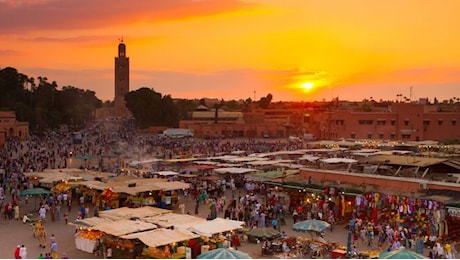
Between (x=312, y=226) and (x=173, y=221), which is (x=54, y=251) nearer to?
(x=173, y=221)

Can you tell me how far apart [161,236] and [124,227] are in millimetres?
1442

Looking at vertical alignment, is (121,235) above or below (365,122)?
below

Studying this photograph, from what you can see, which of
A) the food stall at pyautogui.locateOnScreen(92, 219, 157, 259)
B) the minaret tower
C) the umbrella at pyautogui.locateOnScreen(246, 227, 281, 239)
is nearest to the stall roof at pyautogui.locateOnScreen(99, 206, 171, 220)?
the food stall at pyautogui.locateOnScreen(92, 219, 157, 259)

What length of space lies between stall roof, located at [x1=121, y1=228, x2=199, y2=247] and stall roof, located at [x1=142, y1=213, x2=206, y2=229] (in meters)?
0.67

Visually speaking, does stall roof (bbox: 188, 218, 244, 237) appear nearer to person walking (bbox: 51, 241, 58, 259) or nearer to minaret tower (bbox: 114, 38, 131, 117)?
person walking (bbox: 51, 241, 58, 259)

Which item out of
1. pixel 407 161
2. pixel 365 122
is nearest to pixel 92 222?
pixel 407 161

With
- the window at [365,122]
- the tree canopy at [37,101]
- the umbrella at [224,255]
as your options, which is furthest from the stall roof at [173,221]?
the tree canopy at [37,101]

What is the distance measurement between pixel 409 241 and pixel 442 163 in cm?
658

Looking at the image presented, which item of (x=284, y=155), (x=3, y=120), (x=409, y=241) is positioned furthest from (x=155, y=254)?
(x=3, y=120)

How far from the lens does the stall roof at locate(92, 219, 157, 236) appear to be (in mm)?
15609

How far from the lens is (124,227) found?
52.2 feet

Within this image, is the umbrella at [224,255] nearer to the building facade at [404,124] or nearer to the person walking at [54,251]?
the person walking at [54,251]

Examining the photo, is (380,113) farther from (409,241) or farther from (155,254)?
(155,254)

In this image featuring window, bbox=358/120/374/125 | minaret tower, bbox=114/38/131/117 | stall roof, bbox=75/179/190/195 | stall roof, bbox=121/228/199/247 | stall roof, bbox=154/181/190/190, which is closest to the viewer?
stall roof, bbox=121/228/199/247
